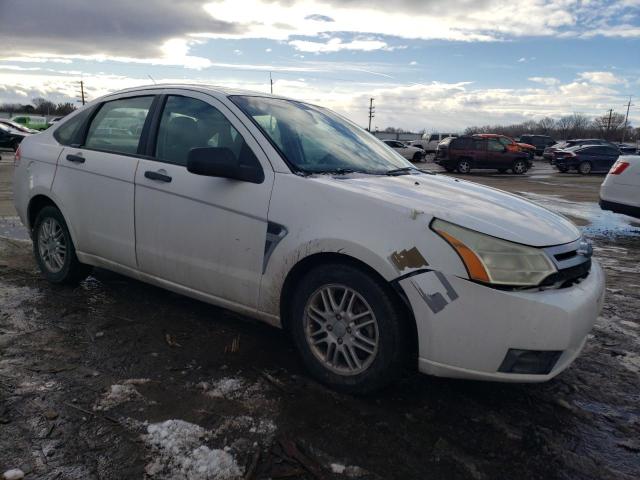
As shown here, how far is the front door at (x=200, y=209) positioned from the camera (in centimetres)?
315

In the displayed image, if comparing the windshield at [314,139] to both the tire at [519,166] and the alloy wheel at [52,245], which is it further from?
the tire at [519,166]

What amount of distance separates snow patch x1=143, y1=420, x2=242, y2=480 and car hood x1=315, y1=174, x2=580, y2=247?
138 cm

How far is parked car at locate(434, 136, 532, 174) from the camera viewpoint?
2433cm

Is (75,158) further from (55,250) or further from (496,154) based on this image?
(496,154)

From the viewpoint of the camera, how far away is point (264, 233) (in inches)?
121

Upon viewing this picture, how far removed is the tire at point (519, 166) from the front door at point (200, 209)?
76.0 ft

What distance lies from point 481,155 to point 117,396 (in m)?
23.5

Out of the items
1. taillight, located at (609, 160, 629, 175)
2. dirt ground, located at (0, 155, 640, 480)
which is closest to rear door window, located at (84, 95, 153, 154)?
dirt ground, located at (0, 155, 640, 480)

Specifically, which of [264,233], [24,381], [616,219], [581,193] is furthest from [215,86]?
[581,193]

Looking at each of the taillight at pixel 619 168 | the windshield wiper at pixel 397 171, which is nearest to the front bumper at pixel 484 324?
the windshield wiper at pixel 397 171

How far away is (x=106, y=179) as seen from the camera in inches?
154

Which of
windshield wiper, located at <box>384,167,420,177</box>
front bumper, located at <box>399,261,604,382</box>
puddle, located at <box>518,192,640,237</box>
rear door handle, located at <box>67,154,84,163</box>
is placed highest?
windshield wiper, located at <box>384,167,420,177</box>

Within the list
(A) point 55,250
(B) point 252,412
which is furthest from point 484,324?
(A) point 55,250

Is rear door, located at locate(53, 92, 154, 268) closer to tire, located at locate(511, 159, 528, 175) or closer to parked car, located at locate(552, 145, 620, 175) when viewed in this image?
tire, located at locate(511, 159, 528, 175)
